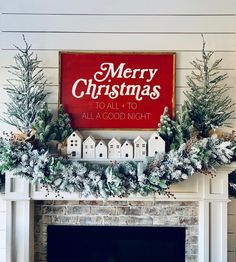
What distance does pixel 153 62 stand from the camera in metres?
3.43

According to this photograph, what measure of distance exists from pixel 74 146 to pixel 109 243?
2.59 ft

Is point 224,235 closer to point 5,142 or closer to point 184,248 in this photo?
point 184,248

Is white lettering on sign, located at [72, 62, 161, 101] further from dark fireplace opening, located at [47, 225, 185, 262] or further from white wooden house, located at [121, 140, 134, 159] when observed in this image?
dark fireplace opening, located at [47, 225, 185, 262]

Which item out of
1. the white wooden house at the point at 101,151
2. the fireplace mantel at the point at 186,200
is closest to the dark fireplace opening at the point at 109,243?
the fireplace mantel at the point at 186,200

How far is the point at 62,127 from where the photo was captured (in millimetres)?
3352

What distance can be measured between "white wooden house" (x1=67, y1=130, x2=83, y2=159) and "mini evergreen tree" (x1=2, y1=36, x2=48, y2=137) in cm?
30

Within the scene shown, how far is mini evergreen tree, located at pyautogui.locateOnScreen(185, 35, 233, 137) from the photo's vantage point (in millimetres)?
3297

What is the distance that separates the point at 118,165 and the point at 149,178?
0.79ft

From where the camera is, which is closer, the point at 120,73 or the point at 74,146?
the point at 74,146

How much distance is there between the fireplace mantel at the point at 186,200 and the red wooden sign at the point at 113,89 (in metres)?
0.53

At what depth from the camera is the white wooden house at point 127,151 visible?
331 cm
